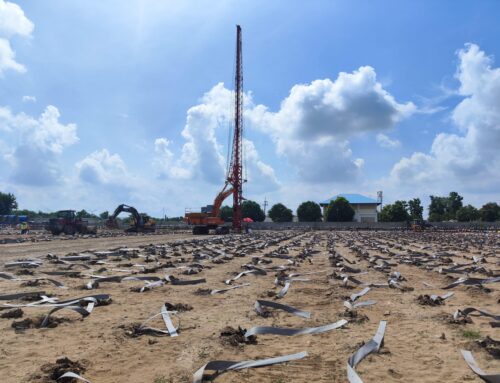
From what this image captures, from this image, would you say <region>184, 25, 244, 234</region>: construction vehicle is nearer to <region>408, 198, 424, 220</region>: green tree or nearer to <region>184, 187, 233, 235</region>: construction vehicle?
<region>184, 187, 233, 235</region>: construction vehicle

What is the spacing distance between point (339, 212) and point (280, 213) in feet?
60.3

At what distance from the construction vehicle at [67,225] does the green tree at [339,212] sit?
209 ft

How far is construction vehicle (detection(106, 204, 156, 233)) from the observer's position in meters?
44.2

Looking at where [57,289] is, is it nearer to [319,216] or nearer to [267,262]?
[267,262]

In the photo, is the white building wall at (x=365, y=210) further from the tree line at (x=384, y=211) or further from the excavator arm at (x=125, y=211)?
the excavator arm at (x=125, y=211)

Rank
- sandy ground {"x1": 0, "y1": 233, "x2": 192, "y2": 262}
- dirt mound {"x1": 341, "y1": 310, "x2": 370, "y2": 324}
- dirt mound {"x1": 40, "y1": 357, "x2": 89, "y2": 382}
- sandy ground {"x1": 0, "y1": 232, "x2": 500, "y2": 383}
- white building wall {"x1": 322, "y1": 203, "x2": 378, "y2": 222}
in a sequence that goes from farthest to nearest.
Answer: white building wall {"x1": 322, "y1": 203, "x2": 378, "y2": 222} < sandy ground {"x1": 0, "y1": 233, "x2": 192, "y2": 262} < dirt mound {"x1": 341, "y1": 310, "x2": 370, "y2": 324} < sandy ground {"x1": 0, "y1": 232, "x2": 500, "y2": 383} < dirt mound {"x1": 40, "y1": 357, "x2": 89, "y2": 382}

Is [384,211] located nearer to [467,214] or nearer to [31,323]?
[467,214]

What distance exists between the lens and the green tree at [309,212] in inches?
3996

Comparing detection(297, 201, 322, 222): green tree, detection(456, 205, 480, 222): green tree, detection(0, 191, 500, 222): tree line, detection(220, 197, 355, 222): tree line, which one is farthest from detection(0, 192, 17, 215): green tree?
detection(456, 205, 480, 222): green tree

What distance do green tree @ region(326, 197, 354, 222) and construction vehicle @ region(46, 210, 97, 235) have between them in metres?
63.6

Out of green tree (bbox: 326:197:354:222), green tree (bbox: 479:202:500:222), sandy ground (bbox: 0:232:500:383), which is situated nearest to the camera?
sandy ground (bbox: 0:232:500:383)

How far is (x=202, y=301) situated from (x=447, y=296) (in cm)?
481

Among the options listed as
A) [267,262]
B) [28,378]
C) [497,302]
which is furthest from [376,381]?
[267,262]

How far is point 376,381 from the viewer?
3.98 m
